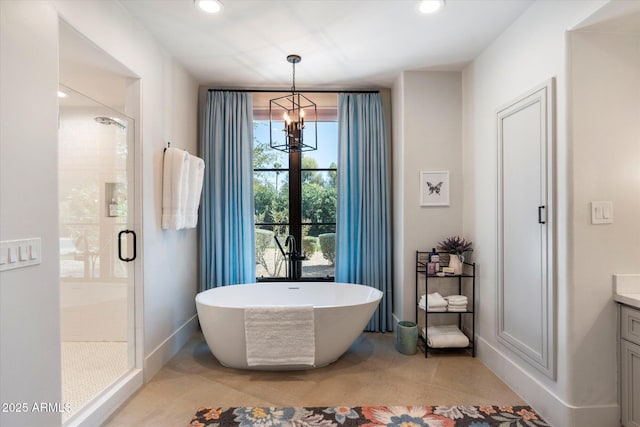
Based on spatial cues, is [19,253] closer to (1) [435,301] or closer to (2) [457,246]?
(1) [435,301]

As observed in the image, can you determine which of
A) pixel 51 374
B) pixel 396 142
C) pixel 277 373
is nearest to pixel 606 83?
pixel 396 142

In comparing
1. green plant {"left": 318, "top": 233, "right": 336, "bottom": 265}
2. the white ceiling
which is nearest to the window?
green plant {"left": 318, "top": 233, "right": 336, "bottom": 265}

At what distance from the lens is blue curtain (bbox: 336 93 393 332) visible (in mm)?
3613

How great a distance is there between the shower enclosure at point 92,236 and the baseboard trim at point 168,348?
216mm

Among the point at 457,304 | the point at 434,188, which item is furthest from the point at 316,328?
the point at 434,188

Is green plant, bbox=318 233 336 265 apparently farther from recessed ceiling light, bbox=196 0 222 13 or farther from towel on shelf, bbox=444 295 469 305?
recessed ceiling light, bbox=196 0 222 13

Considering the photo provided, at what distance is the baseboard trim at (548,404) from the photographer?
6.22 feet

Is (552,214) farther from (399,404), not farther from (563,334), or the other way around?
(399,404)

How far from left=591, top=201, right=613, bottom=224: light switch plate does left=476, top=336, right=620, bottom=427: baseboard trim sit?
1030 mm

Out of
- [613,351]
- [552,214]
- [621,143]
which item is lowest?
[613,351]

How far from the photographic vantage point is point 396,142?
3.57 metres

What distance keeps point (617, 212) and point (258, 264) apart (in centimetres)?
311

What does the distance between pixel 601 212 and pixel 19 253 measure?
2882 millimetres

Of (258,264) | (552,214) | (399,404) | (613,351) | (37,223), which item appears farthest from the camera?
(258,264)
